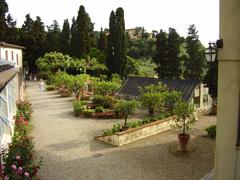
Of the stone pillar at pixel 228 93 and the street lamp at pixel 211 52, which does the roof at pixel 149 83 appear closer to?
the street lamp at pixel 211 52

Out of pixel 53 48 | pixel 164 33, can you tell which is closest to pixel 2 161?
pixel 164 33

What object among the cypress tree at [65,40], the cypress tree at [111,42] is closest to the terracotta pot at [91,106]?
the cypress tree at [111,42]

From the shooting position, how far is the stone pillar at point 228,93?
8.02m

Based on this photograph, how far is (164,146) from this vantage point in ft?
45.8

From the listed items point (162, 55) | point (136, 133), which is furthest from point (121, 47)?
point (136, 133)

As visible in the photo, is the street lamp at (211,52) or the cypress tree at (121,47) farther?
the cypress tree at (121,47)

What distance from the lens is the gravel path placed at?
10.7 m

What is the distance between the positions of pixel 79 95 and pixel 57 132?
11.2 meters

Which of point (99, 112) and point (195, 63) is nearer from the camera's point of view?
point (99, 112)

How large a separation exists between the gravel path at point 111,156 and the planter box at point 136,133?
0.30 m

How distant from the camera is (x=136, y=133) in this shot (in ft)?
48.5

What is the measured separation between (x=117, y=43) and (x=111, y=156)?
1172 inches

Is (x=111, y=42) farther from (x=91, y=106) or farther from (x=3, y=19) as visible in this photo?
(x=91, y=106)

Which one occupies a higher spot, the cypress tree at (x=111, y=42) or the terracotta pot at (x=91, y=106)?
the cypress tree at (x=111, y=42)
